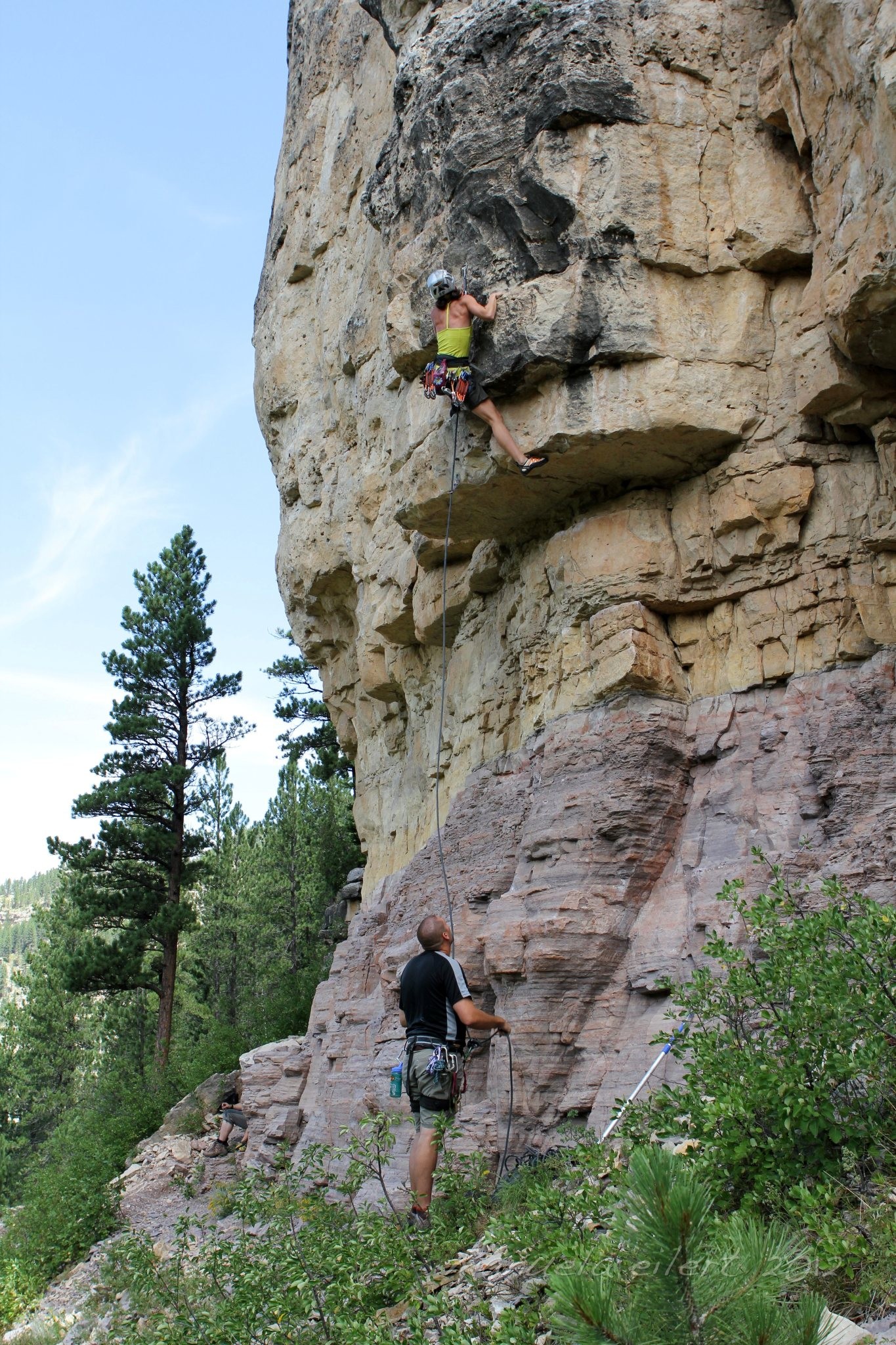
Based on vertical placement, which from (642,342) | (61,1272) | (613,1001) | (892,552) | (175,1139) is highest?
(642,342)

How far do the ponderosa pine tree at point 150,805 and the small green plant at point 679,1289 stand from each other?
19.0 meters

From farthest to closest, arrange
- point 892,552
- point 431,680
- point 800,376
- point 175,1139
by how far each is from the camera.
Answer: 1. point 175,1139
2. point 431,680
3. point 800,376
4. point 892,552

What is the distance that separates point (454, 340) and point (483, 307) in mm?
359

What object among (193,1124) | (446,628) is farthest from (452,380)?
(193,1124)

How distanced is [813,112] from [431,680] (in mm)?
6821

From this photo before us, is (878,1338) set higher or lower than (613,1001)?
lower

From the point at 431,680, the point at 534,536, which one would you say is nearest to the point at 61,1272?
the point at 431,680

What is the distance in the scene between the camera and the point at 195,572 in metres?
27.1

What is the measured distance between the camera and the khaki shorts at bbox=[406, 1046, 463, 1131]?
7074 mm

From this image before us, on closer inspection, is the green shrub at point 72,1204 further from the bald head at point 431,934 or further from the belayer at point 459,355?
the belayer at point 459,355

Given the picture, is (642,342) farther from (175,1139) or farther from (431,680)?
(175,1139)

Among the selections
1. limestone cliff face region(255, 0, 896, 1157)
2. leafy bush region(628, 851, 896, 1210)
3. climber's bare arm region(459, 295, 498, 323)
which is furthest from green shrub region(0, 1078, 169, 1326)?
climber's bare arm region(459, 295, 498, 323)

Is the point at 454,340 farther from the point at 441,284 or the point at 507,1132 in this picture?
the point at 507,1132

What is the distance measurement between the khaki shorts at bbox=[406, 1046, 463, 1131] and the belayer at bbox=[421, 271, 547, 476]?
4.71 meters
